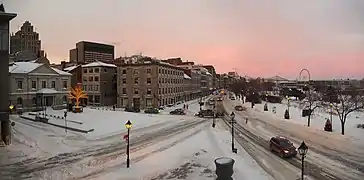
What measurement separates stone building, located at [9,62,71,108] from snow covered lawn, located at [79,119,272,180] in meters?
13.4

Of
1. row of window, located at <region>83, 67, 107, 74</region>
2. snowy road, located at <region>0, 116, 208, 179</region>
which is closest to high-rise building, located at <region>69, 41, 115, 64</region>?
row of window, located at <region>83, 67, 107, 74</region>

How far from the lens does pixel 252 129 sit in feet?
53.7

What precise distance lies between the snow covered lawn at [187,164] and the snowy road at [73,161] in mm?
708

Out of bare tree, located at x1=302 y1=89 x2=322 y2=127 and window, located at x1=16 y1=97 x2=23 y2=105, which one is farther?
window, located at x1=16 y1=97 x2=23 y2=105

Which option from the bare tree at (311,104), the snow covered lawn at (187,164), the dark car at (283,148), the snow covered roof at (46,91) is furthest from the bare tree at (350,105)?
the snow covered roof at (46,91)

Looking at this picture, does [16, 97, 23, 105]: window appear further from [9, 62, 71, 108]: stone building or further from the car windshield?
the car windshield

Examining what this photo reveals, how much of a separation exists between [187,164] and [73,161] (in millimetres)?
3220

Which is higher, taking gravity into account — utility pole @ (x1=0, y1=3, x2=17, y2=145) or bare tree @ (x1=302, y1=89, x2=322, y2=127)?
utility pole @ (x1=0, y1=3, x2=17, y2=145)

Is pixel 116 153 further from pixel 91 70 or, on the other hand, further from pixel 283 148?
pixel 91 70

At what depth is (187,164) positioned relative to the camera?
871 centimetres

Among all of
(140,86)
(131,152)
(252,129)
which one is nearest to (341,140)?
(252,129)

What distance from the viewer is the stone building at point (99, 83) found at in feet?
97.7

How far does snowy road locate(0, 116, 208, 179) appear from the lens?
7.66 metres

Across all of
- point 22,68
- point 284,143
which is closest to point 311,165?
point 284,143
